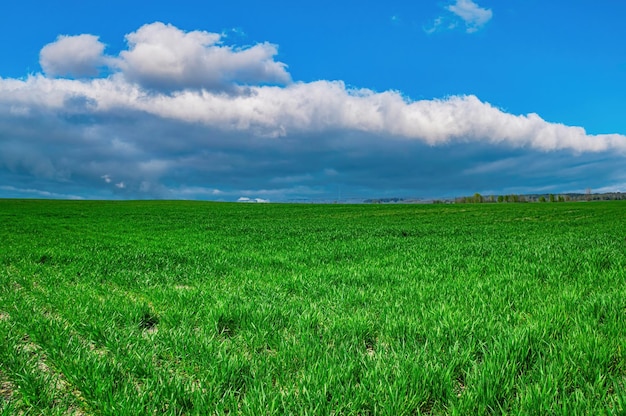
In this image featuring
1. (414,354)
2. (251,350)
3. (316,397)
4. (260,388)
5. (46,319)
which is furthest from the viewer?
(46,319)

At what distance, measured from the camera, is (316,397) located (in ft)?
10.7

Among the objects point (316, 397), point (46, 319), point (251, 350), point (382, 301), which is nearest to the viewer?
point (316, 397)

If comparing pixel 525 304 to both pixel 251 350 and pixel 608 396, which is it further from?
pixel 251 350

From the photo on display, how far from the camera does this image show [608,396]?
3344 millimetres

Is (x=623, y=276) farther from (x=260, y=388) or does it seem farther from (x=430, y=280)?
(x=260, y=388)

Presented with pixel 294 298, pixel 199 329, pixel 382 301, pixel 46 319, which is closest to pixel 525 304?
pixel 382 301

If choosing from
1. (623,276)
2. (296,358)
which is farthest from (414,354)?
(623,276)

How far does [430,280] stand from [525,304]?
2188 millimetres

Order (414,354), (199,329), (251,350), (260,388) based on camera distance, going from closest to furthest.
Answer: (260,388) < (414,354) < (251,350) < (199,329)

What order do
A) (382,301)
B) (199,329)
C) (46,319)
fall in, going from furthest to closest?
1. (382,301)
2. (46,319)
3. (199,329)

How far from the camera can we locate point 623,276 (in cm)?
819

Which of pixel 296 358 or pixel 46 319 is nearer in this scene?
pixel 296 358

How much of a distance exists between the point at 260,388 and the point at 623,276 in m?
8.31

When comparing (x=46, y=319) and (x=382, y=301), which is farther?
(x=382, y=301)
